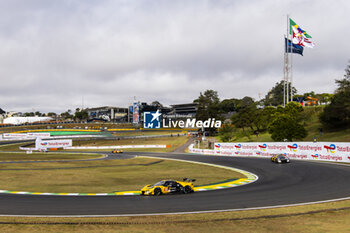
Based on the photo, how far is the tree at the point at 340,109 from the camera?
6856cm

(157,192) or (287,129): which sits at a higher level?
(287,129)

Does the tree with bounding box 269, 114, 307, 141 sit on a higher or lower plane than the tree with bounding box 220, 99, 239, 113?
lower

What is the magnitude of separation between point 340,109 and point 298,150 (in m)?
33.8

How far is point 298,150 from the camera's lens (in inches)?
1698

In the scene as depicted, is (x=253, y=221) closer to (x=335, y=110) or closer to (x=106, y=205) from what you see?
(x=106, y=205)

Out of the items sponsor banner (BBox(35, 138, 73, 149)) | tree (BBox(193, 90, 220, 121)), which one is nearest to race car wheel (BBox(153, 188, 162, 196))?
sponsor banner (BBox(35, 138, 73, 149))

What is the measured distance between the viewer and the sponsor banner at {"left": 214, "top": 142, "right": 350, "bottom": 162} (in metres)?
37.4

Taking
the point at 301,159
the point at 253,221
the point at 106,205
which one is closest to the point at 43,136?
the point at 301,159

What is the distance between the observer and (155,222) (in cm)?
1341

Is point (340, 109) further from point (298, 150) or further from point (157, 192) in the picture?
point (157, 192)

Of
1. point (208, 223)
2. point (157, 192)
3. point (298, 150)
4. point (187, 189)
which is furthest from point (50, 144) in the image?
point (208, 223)

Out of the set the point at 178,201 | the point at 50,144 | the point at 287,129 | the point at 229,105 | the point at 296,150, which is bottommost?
the point at 50,144

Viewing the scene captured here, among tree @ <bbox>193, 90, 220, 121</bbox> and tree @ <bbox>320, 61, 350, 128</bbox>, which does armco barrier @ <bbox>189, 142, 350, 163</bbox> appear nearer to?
tree @ <bbox>320, 61, 350, 128</bbox>

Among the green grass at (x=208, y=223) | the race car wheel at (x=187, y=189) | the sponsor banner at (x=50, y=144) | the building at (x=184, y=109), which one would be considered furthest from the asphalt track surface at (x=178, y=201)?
the building at (x=184, y=109)
